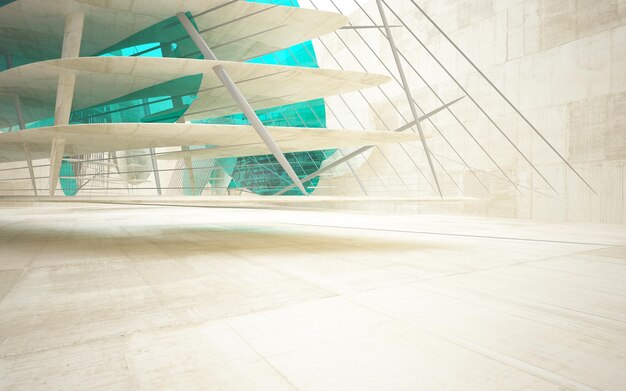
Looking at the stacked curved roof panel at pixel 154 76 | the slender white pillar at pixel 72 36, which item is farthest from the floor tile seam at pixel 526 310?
the slender white pillar at pixel 72 36

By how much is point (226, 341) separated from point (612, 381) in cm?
180

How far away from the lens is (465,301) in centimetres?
274

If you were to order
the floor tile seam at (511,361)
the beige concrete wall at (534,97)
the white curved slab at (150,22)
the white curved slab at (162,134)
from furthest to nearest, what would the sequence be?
the beige concrete wall at (534,97) → the white curved slab at (150,22) → the white curved slab at (162,134) → the floor tile seam at (511,361)

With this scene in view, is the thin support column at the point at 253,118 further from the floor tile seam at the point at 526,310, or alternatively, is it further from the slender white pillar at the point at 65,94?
the floor tile seam at the point at 526,310

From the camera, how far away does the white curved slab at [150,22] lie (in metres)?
7.90

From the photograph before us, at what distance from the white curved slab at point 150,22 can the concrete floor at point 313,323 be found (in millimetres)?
5942

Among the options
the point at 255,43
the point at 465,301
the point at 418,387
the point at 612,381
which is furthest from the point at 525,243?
the point at 255,43

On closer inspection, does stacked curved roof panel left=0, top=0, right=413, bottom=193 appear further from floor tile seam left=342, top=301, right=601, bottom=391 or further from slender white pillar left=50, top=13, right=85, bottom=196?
floor tile seam left=342, top=301, right=601, bottom=391

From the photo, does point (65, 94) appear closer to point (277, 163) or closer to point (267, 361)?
point (267, 361)

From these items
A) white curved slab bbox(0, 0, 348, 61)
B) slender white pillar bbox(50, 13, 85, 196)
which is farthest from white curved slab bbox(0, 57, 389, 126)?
white curved slab bbox(0, 0, 348, 61)

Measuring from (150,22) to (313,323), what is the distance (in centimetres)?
921

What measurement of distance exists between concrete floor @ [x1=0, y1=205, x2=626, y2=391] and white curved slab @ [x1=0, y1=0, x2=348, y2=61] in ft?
19.5

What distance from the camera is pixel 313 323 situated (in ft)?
7.54

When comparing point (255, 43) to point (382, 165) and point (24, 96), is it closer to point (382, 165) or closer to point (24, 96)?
point (24, 96)
